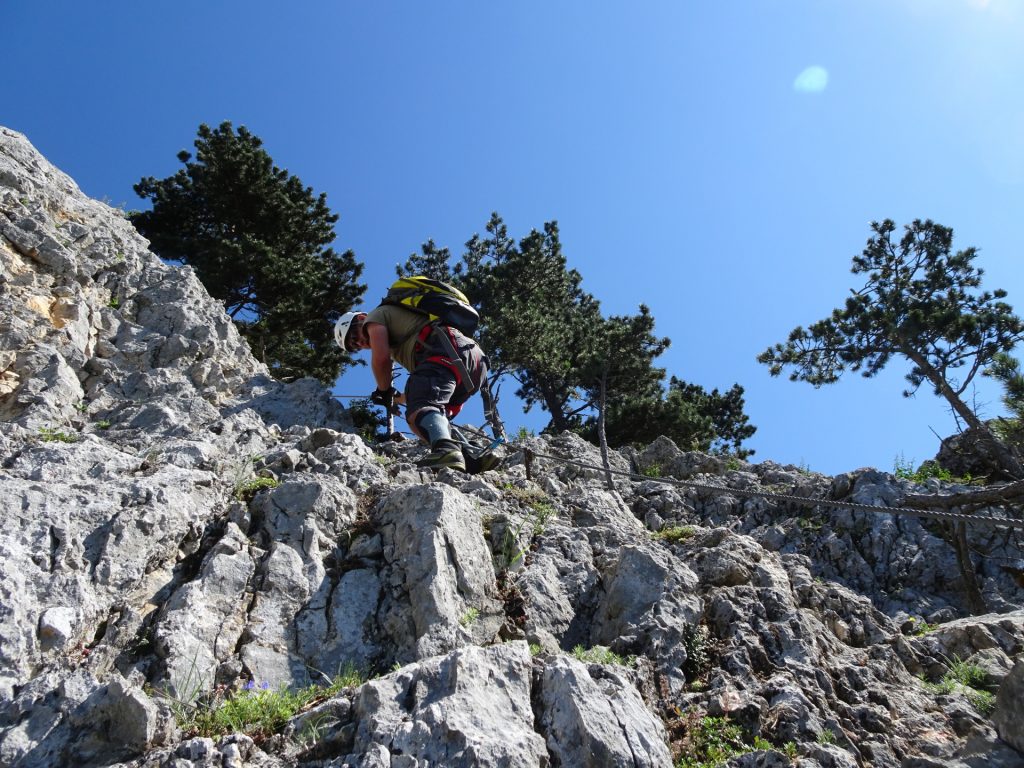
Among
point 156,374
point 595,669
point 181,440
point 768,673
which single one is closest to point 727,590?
point 768,673

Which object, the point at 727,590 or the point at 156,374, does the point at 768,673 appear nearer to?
the point at 727,590

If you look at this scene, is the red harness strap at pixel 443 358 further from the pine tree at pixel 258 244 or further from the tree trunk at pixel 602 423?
the pine tree at pixel 258 244

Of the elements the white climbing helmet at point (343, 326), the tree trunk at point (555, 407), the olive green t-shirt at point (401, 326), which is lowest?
the olive green t-shirt at point (401, 326)

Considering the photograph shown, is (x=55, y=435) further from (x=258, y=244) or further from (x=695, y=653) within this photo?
(x=258, y=244)

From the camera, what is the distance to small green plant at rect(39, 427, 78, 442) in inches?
273

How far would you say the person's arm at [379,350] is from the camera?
7.54m

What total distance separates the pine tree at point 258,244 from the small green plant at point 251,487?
8.25m

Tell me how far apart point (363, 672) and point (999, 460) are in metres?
11.4

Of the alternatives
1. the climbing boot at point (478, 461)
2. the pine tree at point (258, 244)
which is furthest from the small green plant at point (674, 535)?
the pine tree at point (258, 244)

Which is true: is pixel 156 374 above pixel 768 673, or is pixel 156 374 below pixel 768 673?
above

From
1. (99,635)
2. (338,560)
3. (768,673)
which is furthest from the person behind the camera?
(338,560)

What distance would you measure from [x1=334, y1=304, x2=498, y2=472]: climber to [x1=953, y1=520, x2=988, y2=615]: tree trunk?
448 cm

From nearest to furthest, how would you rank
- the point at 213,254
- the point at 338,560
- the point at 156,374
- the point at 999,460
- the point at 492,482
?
the point at 338,560 < the point at 492,482 < the point at 156,374 < the point at 999,460 < the point at 213,254

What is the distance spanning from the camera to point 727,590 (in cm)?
577
